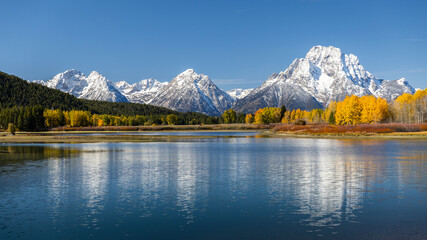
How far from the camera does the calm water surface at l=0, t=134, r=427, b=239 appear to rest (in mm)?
20844

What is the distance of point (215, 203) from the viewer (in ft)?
90.2

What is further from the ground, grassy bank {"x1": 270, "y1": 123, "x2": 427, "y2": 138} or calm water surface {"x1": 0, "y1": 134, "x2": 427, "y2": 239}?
grassy bank {"x1": 270, "y1": 123, "x2": 427, "y2": 138}

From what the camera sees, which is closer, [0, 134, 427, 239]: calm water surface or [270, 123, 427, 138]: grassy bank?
[0, 134, 427, 239]: calm water surface

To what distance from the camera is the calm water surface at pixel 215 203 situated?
2084 centimetres

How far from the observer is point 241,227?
851 inches

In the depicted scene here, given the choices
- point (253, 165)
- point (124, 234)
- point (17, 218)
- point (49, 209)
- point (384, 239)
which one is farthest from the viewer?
point (253, 165)

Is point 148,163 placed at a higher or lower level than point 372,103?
lower

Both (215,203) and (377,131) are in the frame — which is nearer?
(215,203)

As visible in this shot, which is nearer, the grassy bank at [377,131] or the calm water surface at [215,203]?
the calm water surface at [215,203]

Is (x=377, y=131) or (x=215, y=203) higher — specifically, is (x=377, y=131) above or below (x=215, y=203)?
above

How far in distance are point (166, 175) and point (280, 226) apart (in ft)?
69.6

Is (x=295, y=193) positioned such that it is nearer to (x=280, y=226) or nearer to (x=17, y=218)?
(x=280, y=226)

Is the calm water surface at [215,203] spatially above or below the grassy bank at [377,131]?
below

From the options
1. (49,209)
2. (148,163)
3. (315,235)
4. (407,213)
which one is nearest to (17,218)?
(49,209)
